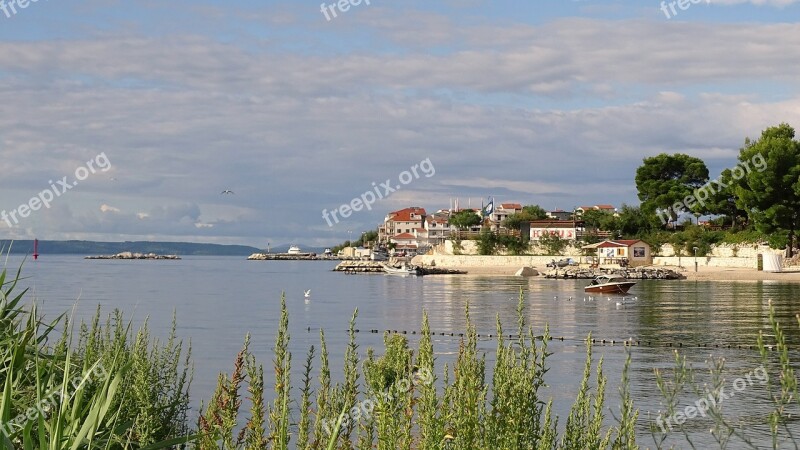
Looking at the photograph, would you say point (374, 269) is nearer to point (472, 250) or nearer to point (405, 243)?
point (472, 250)

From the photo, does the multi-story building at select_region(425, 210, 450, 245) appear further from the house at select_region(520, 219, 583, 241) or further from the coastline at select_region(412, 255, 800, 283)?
the house at select_region(520, 219, 583, 241)

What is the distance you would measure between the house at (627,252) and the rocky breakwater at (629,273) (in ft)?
12.5

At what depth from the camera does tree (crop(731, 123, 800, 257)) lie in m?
72.2

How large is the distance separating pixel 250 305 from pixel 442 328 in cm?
2154

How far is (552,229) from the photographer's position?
122 m

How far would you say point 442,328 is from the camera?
37.9 metres

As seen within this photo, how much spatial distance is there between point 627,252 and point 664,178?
11858 millimetres

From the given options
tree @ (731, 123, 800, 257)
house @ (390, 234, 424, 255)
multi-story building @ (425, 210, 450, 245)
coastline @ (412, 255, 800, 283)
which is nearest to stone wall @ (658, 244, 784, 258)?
coastline @ (412, 255, 800, 283)

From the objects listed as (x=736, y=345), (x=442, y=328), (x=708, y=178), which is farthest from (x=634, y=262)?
(x=736, y=345)

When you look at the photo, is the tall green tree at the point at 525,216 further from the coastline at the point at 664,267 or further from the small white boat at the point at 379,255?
the small white boat at the point at 379,255

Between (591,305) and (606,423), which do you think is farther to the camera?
(591,305)

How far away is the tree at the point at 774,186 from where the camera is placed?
72250 millimetres

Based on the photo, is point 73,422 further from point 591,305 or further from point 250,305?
point 250,305

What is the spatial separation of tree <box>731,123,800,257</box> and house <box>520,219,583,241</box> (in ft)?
137
